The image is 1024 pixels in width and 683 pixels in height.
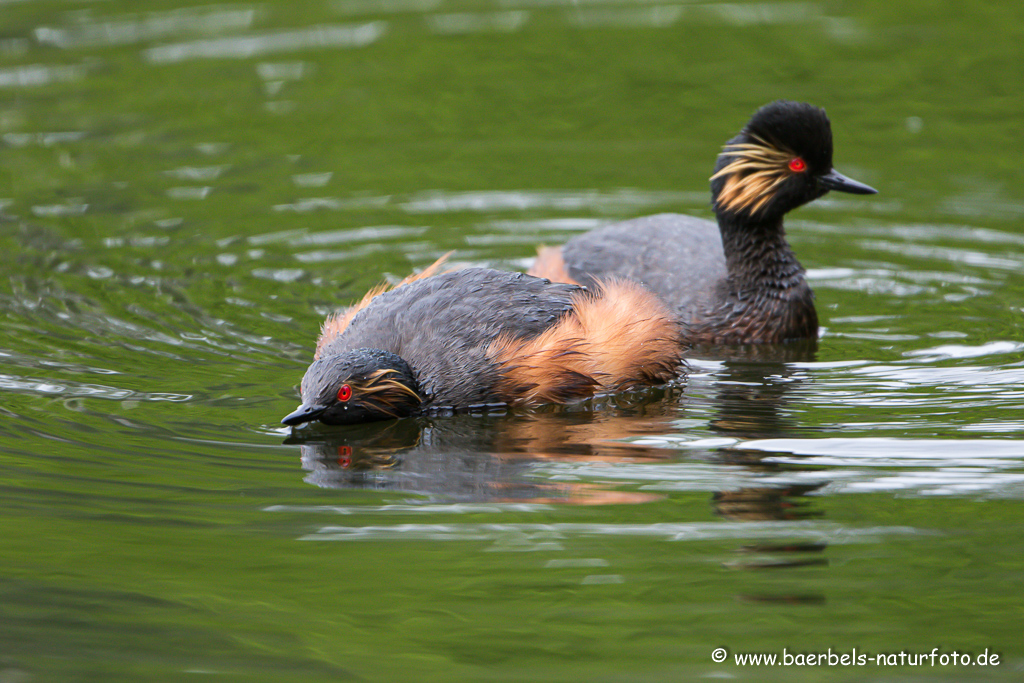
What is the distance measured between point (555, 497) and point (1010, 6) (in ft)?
39.9

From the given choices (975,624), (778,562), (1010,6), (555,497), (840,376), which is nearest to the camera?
(975,624)

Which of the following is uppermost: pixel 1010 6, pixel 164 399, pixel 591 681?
pixel 1010 6

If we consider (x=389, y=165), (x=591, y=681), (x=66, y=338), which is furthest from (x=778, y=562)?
(x=389, y=165)

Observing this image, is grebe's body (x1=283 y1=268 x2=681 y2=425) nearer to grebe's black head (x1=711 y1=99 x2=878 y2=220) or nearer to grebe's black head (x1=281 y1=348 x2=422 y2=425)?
grebe's black head (x1=281 y1=348 x2=422 y2=425)

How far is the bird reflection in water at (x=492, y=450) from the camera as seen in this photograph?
6109 millimetres

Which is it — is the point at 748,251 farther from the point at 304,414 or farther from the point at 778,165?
the point at 304,414

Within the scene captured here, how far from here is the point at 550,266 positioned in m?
9.86

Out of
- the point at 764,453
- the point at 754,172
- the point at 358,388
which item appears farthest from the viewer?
the point at 754,172

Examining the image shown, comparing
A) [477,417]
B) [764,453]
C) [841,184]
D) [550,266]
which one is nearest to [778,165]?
[841,184]

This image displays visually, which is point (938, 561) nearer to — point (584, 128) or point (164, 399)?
point (164, 399)

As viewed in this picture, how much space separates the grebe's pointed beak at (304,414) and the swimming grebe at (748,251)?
108 inches

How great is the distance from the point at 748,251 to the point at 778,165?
638 millimetres

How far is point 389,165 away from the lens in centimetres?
1282

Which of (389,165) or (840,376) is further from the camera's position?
(389,165)
